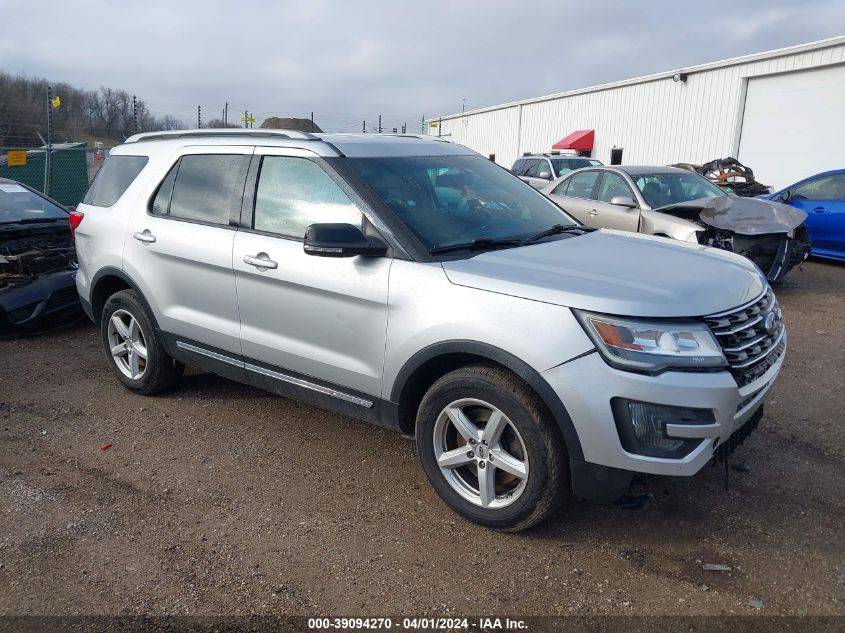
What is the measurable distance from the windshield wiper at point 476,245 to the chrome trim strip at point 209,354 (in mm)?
1580

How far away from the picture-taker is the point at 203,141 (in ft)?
15.5

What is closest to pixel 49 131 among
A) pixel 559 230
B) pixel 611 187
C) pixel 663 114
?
pixel 611 187

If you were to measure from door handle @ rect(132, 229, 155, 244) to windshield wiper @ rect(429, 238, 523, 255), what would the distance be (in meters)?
2.27

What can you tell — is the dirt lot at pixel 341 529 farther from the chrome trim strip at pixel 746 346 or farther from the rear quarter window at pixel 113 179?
the rear quarter window at pixel 113 179

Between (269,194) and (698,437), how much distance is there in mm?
2712

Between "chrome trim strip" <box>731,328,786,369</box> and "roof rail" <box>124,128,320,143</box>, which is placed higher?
"roof rail" <box>124,128,320,143</box>

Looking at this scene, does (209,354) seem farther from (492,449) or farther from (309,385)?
(492,449)

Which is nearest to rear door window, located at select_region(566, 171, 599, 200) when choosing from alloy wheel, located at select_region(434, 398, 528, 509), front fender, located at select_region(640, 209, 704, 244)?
front fender, located at select_region(640, 209, 704, 244)

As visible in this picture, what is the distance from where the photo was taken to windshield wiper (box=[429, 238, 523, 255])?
11.6ft

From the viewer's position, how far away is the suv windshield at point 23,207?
7648mm

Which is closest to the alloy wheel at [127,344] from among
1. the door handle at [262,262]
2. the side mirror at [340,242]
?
the door handle at [262,262]

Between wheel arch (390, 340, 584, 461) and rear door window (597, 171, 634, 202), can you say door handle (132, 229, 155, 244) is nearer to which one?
wheel arch (390, 340, 584, 461)

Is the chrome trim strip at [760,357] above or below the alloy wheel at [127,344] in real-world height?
above

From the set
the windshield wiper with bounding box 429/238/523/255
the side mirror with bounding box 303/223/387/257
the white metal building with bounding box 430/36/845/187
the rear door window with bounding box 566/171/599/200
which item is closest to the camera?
the side mirror with bounding box 303/223/387/257
